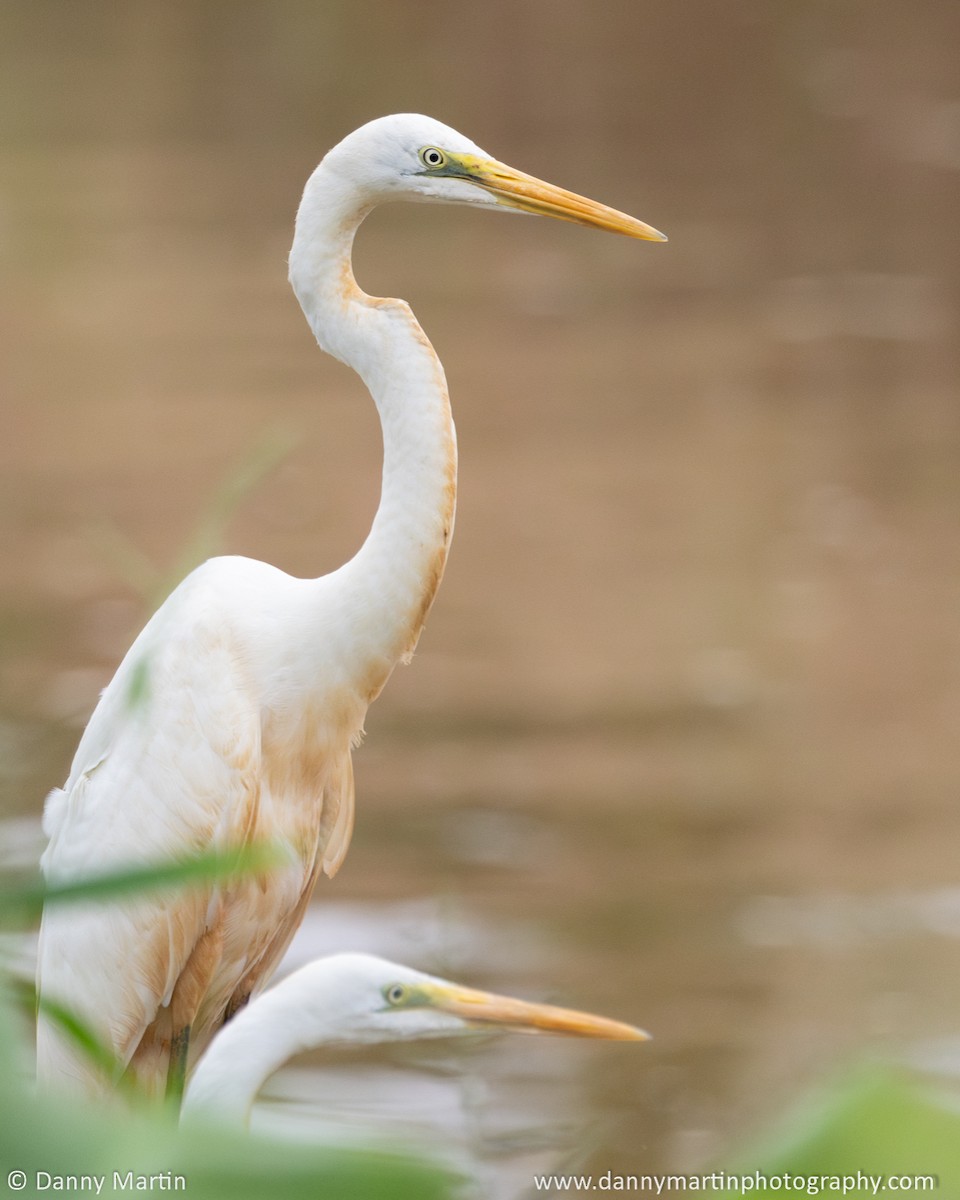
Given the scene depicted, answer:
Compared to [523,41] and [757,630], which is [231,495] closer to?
[757,630]

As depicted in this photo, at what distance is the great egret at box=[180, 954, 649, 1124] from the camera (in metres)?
1.42

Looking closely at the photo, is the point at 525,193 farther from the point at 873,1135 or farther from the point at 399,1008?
the point at 873,1135

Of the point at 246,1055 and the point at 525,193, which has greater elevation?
the point at 525,193

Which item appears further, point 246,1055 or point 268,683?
point 268,683

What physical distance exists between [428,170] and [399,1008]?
0.84m

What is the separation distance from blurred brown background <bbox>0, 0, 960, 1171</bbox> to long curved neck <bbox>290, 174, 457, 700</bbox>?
0.17 metres

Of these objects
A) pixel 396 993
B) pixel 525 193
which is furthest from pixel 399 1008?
pixel 525 193

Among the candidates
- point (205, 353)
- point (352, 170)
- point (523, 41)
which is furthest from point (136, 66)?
point (352, 170)

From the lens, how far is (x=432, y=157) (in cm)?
187

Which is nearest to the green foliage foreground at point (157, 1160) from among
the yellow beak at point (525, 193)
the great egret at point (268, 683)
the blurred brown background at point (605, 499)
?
the blurred brown background at point (605, 499)

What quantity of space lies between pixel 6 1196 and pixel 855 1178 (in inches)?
7.2

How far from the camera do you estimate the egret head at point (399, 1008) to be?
4.88 ft

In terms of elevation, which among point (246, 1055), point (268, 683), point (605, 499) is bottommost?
point (246, 1055)

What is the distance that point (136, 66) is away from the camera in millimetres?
11672
